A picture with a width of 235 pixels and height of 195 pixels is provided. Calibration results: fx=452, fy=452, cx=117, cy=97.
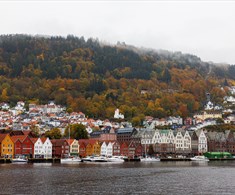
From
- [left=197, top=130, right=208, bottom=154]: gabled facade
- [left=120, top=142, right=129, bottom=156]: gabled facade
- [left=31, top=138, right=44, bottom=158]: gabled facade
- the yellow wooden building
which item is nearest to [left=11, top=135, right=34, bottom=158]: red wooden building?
[left=31, top=138, right=44, bottom=158]: gabled facade

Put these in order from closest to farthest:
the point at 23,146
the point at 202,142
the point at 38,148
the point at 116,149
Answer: the point at 23,146
the point at 38,148
the point at 116,149
the point at 202,142

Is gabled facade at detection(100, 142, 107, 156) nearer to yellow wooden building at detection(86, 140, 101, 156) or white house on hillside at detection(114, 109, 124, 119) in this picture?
yellow wooden building at detection(86, 140, 101, 156)

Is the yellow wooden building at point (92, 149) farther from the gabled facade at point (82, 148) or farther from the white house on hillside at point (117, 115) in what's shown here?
the white house on hillside at point (117, 115)

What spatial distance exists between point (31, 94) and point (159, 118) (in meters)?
56.6

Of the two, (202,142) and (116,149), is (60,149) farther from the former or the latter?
(202,142)

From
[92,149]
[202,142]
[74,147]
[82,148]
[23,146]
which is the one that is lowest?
[92,149]

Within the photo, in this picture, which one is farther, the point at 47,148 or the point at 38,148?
the point at 47,148

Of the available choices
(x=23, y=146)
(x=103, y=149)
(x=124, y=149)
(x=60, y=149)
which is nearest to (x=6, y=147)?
(x=23, y=146)

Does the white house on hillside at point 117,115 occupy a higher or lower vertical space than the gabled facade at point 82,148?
higher

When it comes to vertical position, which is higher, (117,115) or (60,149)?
(117,115)

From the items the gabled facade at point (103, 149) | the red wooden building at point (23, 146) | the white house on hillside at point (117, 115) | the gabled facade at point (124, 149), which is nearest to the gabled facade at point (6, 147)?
the red wooden building at point (23, 146)

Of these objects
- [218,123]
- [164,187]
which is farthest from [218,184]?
[218,123]

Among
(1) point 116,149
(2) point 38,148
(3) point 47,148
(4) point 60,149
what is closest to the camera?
(2) point 38,148

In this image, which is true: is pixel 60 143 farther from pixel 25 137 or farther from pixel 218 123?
pixel 218 123
